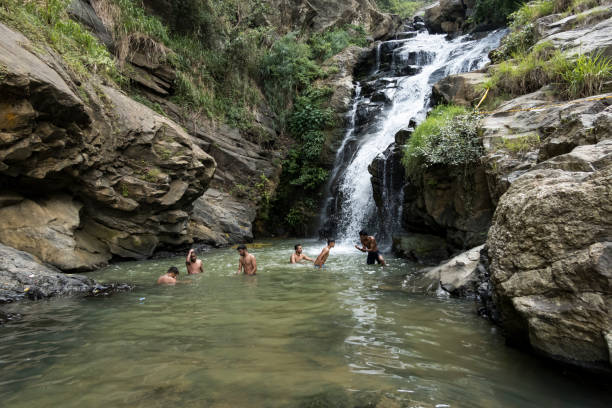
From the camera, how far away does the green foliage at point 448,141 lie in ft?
25.4

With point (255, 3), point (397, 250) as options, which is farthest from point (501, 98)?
point (255, 3)

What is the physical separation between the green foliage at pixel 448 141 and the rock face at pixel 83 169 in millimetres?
6390

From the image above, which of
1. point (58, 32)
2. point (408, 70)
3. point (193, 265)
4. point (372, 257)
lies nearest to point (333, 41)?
point (408, 70)

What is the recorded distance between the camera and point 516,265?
121 inches

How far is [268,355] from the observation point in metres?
3.14

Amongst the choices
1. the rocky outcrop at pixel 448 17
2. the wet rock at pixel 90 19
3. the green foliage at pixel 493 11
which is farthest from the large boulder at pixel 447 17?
the wet rock at pixel 90 19

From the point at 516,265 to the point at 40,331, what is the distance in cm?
496

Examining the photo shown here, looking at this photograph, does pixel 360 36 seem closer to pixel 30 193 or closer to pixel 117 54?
pixel 117 54

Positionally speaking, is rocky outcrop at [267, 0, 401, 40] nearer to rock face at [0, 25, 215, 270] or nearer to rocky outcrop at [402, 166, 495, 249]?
rock face at [0, 25, 215, 270]

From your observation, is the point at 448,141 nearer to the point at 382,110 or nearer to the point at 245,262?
the point at 245,262

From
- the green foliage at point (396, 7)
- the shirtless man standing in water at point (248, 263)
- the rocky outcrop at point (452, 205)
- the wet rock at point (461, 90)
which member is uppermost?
the green foliage at point (396, 7)

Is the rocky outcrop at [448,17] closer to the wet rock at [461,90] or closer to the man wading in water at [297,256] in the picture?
the wet rock at [461,90]

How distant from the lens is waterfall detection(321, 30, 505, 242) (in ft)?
45.9

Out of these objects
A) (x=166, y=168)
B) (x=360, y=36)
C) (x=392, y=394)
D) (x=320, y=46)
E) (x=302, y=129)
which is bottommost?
(x=392, y=394)
